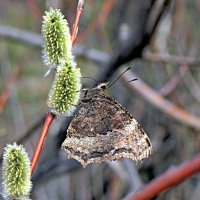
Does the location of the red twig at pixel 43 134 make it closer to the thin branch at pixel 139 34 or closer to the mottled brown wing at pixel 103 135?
the mottled brown wing at pixel 103 135

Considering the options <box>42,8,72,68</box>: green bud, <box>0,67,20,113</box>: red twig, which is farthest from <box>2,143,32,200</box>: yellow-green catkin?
<box>0,67,20,113</box>: red twig

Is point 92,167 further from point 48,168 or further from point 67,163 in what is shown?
point 48,168

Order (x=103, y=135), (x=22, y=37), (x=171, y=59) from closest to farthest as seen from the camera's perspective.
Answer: (x=103, y=135), (x=171, y=59), (x=22, y=37)

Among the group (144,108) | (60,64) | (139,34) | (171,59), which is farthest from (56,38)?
(144,108)

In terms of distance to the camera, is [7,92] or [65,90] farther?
[7,92]

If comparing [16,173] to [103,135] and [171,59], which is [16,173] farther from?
[171,59]

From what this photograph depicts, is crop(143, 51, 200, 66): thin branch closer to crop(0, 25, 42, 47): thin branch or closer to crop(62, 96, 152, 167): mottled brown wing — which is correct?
crop(0, 25, 42, 47): thin branch
